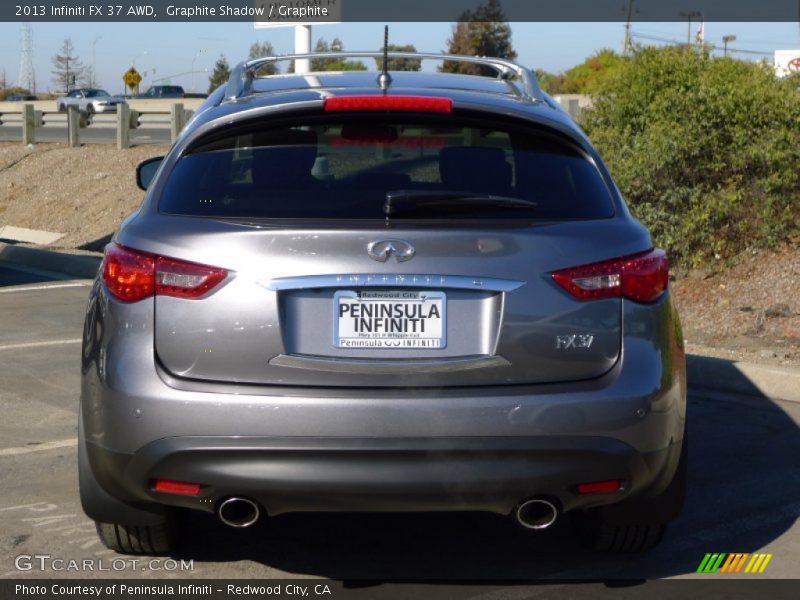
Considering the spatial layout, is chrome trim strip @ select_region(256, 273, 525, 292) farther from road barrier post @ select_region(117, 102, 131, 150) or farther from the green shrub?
road barrier post @ select_region(117, 102, 131, 150)

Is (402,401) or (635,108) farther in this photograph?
(635,108)

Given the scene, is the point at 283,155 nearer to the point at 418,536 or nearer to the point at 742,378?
the point at 418,536

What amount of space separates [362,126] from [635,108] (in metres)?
8.20

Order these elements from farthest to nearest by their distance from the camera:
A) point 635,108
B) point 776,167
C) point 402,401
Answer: point 635,108, point 776,167, point 402,401

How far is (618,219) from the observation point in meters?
4.27

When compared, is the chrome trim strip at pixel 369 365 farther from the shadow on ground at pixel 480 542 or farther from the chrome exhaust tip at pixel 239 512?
the shadow on ground at pixel 480 542

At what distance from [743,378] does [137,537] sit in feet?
15.2

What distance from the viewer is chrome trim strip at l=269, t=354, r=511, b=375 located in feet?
12.8

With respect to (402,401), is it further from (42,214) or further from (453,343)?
(42,214)

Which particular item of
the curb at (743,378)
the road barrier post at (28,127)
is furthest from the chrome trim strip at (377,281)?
the road barrier post at (28,127)

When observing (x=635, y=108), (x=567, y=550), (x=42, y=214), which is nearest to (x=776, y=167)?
(x=635, y=108)

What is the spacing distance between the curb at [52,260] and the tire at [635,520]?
930 centimetres

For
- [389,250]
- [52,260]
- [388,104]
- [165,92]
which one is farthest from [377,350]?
[165,92]

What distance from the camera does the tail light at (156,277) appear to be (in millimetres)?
3973
